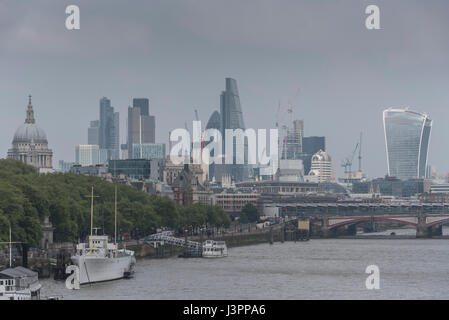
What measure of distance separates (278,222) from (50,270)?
11966 cm

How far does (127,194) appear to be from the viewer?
109375 mm

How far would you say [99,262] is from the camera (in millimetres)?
60094

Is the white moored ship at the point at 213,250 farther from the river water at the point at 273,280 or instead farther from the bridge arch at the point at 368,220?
the bridge arch at the point at 368,220

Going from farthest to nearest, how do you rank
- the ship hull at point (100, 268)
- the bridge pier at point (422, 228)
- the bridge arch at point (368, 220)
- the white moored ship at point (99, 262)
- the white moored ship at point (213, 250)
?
the bridge arch at point (368, 220) → the bridge pier at point (422, 228) → the white moored ship at point (213, 250) → the white moored ship at point (99, 262) → the ship hull at point (100, 268)

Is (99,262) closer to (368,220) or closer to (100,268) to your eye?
(100,268)

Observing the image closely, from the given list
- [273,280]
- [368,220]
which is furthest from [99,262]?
[368,220]

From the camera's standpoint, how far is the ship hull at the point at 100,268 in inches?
2296

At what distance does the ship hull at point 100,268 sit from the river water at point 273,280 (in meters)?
0.89

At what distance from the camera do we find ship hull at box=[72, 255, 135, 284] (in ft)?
191

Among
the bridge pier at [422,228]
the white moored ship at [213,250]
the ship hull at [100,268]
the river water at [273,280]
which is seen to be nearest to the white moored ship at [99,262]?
the ship hull at [100,268]

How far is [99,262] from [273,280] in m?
11.1

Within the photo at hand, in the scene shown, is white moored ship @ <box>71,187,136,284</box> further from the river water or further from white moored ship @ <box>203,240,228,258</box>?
white moored ship @ <box>203,240,228,258</box>

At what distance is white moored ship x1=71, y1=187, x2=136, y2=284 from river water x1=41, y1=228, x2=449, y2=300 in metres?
0.98

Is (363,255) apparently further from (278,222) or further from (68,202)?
(278,222)
